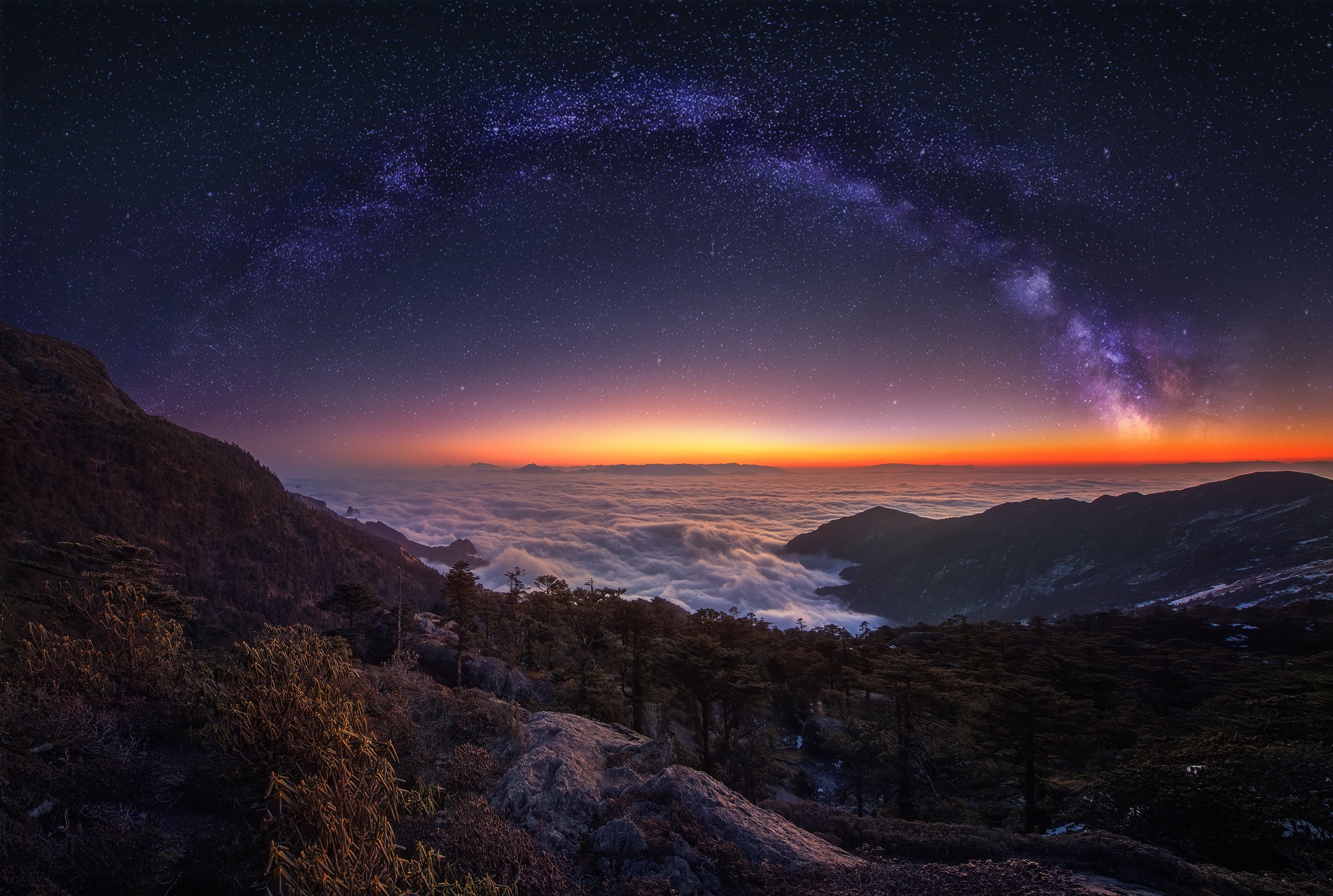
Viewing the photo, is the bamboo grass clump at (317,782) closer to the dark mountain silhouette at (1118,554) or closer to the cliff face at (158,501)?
the cliff face at (158,501)

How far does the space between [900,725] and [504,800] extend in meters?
19.7

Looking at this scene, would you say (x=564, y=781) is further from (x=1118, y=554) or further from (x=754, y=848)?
(x=1118, y=554)

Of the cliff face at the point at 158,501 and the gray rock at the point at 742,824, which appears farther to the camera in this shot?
the cliff face at the point at 158,501

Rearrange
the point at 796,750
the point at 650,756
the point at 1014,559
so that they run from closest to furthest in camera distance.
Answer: the point at 650,756, the point at 796,750, the point at 1014,559

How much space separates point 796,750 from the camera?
105ft

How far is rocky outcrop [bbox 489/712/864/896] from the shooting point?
20.7ft

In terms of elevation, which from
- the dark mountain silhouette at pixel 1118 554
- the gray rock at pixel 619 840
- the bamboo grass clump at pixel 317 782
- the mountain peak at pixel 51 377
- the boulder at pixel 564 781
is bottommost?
the dark mountain silhouette at pixel 1118 554

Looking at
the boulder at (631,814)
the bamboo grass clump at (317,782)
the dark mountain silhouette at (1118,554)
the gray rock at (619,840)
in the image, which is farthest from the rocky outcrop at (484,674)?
the dark mountain silhouette at (1118,554)

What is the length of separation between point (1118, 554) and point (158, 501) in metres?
279

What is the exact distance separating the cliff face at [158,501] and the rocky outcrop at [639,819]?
85469mm

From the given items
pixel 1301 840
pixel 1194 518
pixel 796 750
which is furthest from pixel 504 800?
pixel 1194 518

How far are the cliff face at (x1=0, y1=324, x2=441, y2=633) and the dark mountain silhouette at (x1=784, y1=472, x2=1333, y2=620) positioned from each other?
17902cm

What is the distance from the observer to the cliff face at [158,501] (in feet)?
255

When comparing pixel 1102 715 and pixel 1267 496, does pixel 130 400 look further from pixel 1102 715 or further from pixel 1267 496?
pixel 1267 496
